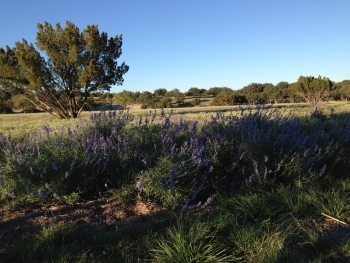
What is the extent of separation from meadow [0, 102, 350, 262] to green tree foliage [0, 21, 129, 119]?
19.7m

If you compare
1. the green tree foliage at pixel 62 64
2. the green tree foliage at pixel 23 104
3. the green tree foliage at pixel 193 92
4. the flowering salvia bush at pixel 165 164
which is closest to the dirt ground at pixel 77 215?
the flowering salvia bush at pixel 165 164

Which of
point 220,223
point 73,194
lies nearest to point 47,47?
point 73,194

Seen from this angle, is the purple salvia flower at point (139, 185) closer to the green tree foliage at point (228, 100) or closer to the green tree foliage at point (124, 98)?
the green tree foliage at point (228, 100)

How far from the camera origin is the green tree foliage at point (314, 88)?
46688mm

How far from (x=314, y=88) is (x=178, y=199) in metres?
50.1

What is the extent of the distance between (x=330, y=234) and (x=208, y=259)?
4.30 feet

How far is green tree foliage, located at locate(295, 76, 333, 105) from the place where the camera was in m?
46.7

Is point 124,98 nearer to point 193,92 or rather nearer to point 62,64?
point 193,92

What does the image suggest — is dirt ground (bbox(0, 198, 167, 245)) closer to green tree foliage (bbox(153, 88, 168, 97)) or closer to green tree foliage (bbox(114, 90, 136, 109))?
green tree foliage (bbox(114, 90, 136, 109))

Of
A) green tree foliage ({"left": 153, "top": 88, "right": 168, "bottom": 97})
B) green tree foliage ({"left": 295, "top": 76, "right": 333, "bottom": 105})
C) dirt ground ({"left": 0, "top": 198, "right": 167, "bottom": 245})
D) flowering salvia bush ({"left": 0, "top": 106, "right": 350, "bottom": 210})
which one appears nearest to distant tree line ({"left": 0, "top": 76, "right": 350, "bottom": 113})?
green tree foliage ({"left": 295, "top": 76, "right": 333, "bottom": 105})

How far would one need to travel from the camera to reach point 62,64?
24.5 metres

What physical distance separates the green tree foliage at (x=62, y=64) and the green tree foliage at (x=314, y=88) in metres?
33.7

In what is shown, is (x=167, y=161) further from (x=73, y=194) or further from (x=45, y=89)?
(x=45, y=89)

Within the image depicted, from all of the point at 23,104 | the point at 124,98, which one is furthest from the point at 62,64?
the point at 124,98
